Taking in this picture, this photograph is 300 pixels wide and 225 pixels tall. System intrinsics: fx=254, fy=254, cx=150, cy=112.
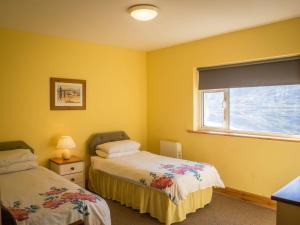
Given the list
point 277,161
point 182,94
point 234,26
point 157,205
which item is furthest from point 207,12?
point 157,205

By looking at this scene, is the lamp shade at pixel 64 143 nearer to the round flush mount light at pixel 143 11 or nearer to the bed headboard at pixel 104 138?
the bed headboard at pixel 104 138

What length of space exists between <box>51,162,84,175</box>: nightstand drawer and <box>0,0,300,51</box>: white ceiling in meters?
1.92

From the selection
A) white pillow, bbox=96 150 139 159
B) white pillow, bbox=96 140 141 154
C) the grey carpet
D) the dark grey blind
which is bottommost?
the grey carpet

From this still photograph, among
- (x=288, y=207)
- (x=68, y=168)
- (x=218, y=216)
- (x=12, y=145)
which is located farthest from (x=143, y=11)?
(x=218, y=216)

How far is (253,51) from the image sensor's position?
11.7 feet

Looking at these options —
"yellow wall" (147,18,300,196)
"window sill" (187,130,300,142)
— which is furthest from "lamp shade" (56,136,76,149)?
"window sill" (187,130,300,142)

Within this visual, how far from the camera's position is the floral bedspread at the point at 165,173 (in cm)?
294

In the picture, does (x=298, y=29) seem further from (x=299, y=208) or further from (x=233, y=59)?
(x=299, y=208)

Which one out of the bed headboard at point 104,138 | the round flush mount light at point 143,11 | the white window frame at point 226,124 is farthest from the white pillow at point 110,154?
the round flush mount light at point 143,11

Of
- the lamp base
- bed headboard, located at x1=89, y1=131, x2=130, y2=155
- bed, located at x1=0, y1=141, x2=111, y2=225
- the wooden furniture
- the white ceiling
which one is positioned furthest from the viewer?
bed headboard, located at x1=89, y1=131, x2=130, y2=155

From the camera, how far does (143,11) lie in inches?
108

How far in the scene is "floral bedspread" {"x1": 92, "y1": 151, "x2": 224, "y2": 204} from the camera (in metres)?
2.94

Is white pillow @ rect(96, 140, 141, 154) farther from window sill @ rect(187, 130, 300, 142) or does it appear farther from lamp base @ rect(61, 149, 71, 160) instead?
window sill @ rect(187, 130, 300, 142)

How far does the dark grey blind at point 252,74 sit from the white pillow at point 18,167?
2.85 m
